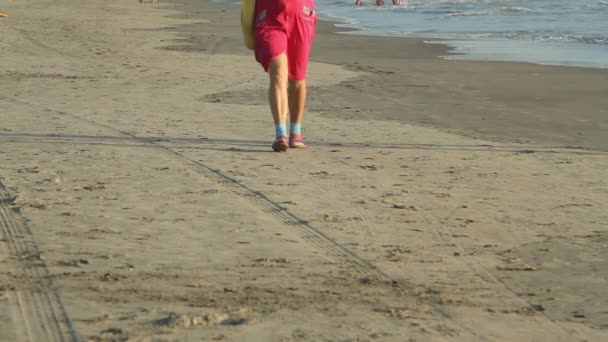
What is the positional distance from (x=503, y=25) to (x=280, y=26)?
50.5ft

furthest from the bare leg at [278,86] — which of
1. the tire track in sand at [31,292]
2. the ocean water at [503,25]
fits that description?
the ocean water at [503,25]

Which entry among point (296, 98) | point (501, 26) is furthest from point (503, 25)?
point (296, 98)

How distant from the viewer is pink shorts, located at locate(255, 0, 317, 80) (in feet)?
24.4

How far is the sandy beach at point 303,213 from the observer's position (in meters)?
4.05

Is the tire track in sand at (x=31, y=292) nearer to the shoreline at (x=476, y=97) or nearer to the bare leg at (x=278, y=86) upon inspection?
the bare leg at (x=278, y=86)

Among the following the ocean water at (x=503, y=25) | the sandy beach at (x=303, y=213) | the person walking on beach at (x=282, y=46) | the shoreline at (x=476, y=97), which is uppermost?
the person walking on beach at (x=282, y=46)

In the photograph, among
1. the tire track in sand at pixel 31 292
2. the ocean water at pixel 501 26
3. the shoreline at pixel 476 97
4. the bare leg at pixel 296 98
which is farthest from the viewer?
the ocean water at pixel 501 26

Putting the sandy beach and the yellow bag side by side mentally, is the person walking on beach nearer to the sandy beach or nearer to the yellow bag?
the yellow bag

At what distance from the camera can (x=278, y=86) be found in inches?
298

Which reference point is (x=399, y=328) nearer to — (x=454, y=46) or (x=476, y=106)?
(x=476, y=106)

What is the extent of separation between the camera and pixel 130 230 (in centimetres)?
521

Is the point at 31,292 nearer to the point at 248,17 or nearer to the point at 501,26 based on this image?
the point at 248,17

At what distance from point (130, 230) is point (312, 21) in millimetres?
2836

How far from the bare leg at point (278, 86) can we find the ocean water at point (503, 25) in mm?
7379
